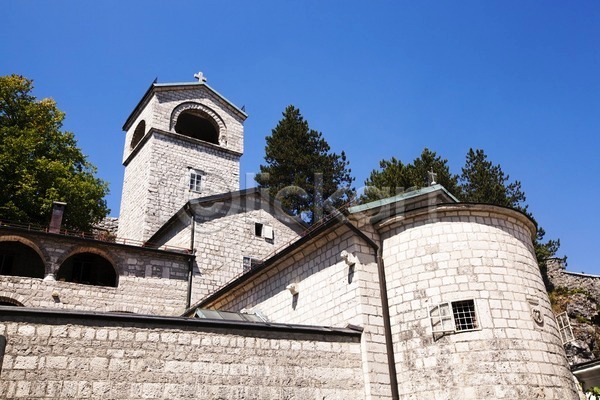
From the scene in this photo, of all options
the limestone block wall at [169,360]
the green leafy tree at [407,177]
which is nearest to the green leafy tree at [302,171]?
the green leafy tree at [407,177]

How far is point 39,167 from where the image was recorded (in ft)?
79.0

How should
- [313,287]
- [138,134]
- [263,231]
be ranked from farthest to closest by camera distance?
[138,134] → [263,231] → [313,287]

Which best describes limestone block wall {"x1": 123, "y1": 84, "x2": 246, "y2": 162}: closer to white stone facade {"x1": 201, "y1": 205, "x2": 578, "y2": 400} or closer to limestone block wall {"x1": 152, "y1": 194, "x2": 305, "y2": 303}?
limestone block wall {"x1": 152, "y1": 194, "x2": 305, "y2": 303}

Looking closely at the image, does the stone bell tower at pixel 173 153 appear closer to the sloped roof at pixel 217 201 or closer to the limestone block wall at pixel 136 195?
the limestone block wall at pixel 136 195

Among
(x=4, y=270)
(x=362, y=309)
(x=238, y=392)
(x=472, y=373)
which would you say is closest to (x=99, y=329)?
(x=238, y=392)

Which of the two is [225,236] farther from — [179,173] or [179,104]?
[179,104]

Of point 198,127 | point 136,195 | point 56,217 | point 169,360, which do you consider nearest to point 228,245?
point 56,217

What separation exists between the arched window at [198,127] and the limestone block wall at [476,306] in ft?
60.9

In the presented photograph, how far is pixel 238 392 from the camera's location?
29.5 feet

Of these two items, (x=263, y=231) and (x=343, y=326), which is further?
(x=263, y=231)

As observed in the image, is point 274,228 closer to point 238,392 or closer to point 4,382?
point 238,392

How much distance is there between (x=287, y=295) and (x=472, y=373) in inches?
206

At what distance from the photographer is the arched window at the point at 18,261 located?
18.7 m

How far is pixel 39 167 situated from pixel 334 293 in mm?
18482
